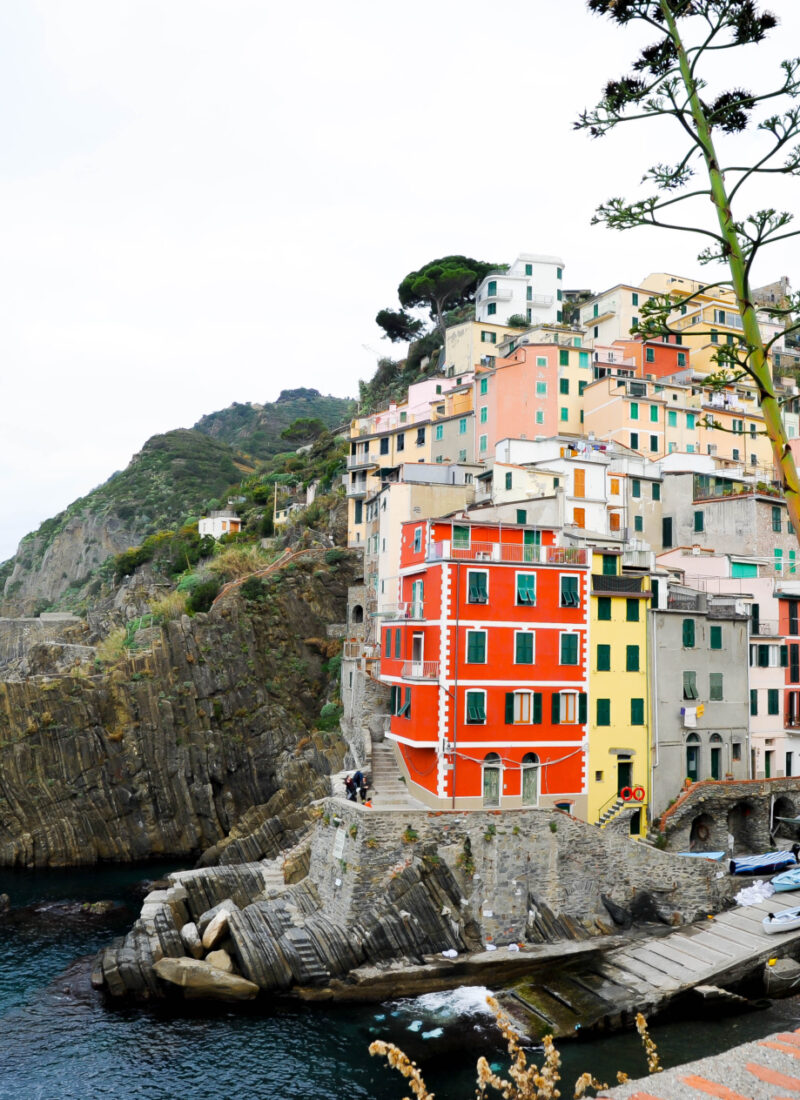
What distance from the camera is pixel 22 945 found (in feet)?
124

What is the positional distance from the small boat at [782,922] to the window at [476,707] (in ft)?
43.4

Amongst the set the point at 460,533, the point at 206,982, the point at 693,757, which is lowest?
the point at 206,982

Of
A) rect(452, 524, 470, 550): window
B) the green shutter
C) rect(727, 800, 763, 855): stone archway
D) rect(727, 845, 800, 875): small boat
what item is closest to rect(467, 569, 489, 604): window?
rect(452, 524, 470, 550): window

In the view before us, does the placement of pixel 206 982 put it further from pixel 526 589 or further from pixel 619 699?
pixel 619 699

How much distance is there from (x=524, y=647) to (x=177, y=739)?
29698mm

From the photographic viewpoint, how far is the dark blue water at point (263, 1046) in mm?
25719

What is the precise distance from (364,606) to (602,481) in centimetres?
1780

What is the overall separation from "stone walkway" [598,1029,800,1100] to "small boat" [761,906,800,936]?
2706cm

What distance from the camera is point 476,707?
3659 centimetres

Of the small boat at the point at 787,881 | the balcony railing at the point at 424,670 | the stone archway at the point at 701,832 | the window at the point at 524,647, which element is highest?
the window at the point at 524,647

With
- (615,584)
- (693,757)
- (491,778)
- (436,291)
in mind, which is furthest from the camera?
(436,291)

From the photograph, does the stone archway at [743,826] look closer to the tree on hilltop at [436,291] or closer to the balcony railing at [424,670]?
the balcony railing at [424,670]

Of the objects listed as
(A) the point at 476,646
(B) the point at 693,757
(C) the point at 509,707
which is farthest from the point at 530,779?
(B) the point at 693,757

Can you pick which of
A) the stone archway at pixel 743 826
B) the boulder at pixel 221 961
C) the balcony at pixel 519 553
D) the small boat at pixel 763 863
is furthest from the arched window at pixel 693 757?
the boulder at pixel 221 961
